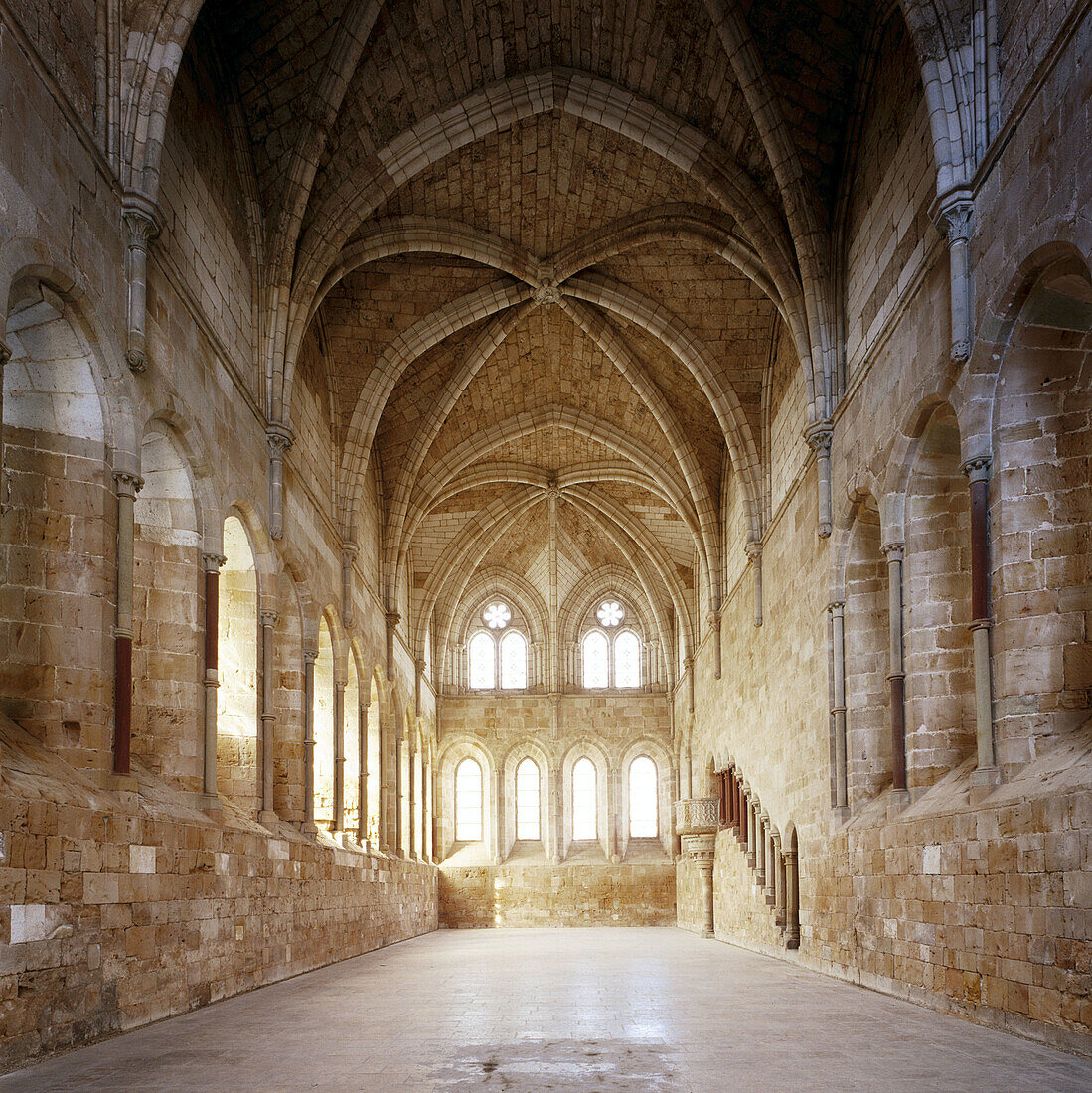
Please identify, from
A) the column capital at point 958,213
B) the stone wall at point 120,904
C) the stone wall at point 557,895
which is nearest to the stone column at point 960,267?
the column capital at point 958,213

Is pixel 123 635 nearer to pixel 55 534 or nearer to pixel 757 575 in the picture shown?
pixel 55 534

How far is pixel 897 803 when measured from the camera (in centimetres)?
1131

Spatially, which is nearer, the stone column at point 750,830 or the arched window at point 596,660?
the stone column at point 750,830

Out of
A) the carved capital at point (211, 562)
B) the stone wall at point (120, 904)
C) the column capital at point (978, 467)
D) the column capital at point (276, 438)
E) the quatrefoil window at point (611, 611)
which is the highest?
the column capital at point (276, 438)

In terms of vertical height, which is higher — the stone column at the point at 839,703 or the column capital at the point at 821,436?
the column capital at the point at 821,436

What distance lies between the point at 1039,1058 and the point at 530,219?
46.7 feet

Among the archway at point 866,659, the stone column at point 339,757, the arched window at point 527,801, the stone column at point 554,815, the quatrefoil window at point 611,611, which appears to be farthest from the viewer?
the quatrefoil window at point 611,611

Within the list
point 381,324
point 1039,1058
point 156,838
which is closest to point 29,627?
point 156,838

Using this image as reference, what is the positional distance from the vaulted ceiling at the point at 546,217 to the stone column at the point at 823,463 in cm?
25

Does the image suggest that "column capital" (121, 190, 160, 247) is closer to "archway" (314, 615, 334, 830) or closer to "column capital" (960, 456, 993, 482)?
"column capital" (960, 456, 993, 482)

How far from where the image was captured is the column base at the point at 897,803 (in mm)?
11203

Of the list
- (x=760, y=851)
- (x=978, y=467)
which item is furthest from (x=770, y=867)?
(x=978, y=467)

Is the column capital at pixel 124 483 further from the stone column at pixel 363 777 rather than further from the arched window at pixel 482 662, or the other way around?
the arched window at pixel 482 662

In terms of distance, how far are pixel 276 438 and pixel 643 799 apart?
66.8 ft
